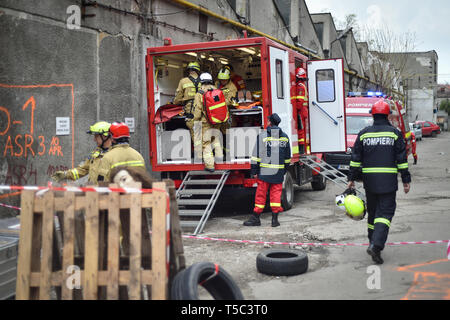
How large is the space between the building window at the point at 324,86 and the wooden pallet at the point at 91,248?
7903 mm

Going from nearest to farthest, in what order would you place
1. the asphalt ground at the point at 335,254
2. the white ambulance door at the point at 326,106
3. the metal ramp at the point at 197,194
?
the asphalt ground at the point at 335,254, the metal ramp at the point at 197,194, the white ambulance door at the point at 326,106

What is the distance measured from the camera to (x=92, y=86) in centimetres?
1007

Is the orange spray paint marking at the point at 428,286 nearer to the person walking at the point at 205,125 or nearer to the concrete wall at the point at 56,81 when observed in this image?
the person walking at the point at 205,125

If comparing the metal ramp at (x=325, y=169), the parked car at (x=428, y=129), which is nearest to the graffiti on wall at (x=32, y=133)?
the metal ramp at (x=325, y=169)

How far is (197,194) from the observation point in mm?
9211

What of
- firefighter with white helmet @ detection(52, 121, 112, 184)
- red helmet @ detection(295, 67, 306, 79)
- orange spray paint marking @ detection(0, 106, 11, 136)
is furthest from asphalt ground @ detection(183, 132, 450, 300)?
orange spray paint marking @ detection(0, 106, 11, 136)

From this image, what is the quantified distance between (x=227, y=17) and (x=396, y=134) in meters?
Answer: 10.4

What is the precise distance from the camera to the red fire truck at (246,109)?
9273 millimetres

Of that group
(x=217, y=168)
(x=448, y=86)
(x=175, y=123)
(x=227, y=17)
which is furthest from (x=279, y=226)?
(x=448, y=86)

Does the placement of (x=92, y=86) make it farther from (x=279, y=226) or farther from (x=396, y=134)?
(x=396, y=134)

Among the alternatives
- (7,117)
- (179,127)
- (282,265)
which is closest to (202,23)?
(179,127)

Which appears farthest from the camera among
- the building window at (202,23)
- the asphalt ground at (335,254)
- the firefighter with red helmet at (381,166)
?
the building window at (202,23)

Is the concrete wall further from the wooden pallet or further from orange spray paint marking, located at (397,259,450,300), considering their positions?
orange spray paint marking, located at (397,259,450,300)

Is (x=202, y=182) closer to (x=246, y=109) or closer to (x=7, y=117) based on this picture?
(x=246, y=109)
